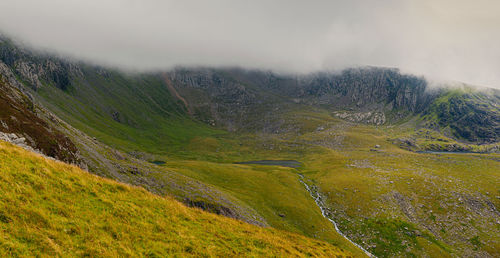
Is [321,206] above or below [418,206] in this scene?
below

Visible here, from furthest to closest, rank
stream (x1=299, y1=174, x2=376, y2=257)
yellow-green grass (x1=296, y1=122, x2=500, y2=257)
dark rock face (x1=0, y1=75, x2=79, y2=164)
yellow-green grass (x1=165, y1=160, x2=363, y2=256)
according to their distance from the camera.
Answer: yellow-green grass (x1=165, y1=160, x2=363, y2=256), stream (x1=299, y1=174, x2=376, y2=257), yellow-green grass (x1=296, y1=122, x2=500, y2=257), dark rock face (x1=0, y1=75, x2=79, y2=164)

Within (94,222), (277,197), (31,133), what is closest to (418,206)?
(277,197)

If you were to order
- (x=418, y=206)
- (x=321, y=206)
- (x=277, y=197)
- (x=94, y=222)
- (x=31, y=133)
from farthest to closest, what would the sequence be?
(x=277, y=197), (x=321, y=206), (x=418, y=206), (x=31, y=133), (x=94, y=222)

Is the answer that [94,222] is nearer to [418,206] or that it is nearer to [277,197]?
[277,197]

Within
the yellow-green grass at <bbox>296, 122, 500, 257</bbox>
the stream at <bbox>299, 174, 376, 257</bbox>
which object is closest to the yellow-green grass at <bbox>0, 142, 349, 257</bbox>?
the stream at <bbox>299, 174, 376, 257</bbox>

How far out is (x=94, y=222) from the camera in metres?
13.6

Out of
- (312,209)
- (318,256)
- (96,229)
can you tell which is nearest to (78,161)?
(96,229)

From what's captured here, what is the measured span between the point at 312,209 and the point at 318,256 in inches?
3177

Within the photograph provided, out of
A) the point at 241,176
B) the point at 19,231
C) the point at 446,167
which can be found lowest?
the point at 241,176

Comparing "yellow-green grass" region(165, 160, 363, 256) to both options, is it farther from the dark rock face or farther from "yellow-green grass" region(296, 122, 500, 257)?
the dark rock face

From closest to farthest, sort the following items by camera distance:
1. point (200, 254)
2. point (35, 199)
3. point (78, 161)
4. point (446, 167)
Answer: point (35, 199)
point (200, 254)
point (78, 161)
point (446, 167)

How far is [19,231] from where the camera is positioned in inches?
412

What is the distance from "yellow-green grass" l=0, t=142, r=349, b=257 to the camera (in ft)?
35.9

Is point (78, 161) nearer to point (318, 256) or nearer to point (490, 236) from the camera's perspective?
point (318, 256)
